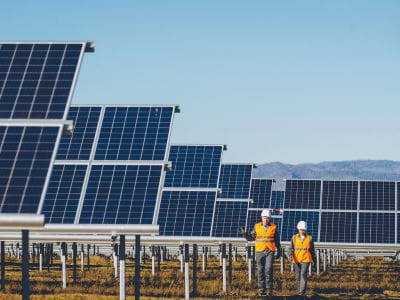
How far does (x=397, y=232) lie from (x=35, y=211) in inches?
1419

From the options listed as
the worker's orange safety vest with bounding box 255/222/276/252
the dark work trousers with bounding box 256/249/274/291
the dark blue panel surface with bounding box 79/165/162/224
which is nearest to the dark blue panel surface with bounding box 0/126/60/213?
the dark blue panel surface with bounding box 79/165/162/224

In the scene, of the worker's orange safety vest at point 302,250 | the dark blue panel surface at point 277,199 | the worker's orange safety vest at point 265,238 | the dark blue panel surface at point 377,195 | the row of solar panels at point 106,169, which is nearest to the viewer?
the row of solar panels at point 106,169

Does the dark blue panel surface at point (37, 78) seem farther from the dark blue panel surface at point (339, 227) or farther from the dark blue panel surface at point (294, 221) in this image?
the dark blue panel surface at point (294, 221)

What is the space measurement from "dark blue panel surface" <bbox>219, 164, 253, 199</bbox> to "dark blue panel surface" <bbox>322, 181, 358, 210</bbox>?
387cm

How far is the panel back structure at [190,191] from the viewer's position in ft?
125

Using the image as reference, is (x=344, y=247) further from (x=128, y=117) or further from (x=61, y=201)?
(x=61, y=201)

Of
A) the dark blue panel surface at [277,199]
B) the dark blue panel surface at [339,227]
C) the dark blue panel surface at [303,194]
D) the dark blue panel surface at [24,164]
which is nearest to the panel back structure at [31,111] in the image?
the dark blue panel surface at [24,164]

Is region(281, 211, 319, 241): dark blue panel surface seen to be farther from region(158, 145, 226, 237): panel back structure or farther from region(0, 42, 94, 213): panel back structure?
region(0, 42, 94, 213): panel back structure

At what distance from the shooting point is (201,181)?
43031mm

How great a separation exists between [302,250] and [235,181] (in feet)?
85.1

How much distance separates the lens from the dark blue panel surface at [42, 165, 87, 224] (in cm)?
2717

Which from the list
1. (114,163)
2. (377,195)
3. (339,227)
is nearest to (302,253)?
(114,163)

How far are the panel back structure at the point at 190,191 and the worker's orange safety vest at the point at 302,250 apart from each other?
6569 millimetres

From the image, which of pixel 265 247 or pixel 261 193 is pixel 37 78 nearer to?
pixel 265 247
